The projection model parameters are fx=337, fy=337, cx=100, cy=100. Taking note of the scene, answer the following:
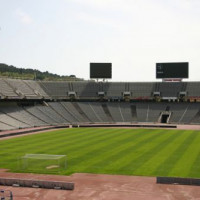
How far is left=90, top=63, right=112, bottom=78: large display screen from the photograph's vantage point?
341 ft

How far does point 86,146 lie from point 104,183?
63.6 feet

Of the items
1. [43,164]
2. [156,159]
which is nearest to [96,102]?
[156,159]

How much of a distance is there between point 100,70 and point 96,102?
10.6 metres

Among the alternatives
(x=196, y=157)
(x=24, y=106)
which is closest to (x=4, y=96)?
(x=24, y=106)

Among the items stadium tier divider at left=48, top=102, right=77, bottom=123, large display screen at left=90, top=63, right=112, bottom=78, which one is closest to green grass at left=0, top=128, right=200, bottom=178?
stadium tier divider at left=48, top=102, right=77, bottom=123

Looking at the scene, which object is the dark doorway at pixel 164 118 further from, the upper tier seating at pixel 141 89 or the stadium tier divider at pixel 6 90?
the stadium tier divider at pixel 6 90

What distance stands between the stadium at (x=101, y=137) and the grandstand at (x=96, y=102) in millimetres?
268

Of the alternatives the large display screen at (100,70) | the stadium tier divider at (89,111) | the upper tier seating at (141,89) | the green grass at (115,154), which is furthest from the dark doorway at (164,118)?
the green grass at (115,154)

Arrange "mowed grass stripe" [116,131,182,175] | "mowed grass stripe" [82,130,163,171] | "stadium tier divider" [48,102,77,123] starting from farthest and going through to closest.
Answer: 1. "stadium tier divider" [48,102,77,123]
2. "mowed grass stripe" [82,130,163,171]
3. "mowed grass stripe" [116,131,182,175]

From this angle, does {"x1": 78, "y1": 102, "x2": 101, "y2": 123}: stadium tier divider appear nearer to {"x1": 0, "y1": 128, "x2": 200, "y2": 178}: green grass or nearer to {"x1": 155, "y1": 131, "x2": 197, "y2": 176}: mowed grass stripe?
{"x1": 0, "y1": 128, "x2": 200, "y2": 178}: green grass

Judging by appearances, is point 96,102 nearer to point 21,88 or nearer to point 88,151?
point 21,88

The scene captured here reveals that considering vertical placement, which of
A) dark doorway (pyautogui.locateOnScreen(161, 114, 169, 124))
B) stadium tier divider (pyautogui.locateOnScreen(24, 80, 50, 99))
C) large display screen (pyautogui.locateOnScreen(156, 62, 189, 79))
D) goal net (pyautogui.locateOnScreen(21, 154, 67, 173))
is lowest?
dark doorway (pyautogui.locateOnScreen(161, 114, 169, 124))

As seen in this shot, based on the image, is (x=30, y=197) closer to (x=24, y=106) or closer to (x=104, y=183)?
(x=104, y=183)

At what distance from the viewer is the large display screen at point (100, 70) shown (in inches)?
4094
